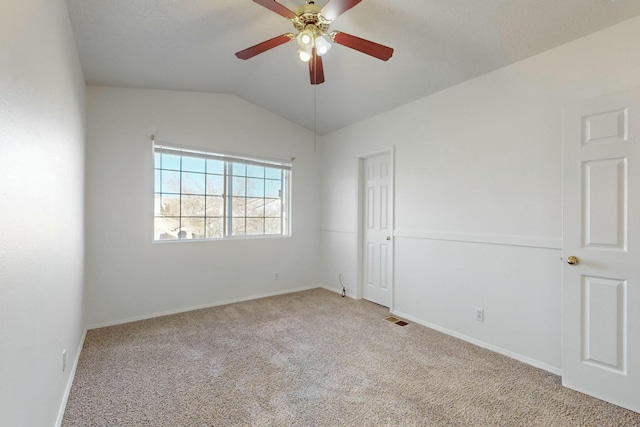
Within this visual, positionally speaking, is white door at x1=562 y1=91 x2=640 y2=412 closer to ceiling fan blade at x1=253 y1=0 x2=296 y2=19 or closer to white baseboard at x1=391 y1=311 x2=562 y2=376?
white baseboard at x1=391 y1=311 x2=562 y2=376

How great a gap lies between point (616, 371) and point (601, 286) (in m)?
0.56

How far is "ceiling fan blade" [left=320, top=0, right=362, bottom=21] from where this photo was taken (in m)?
1.71

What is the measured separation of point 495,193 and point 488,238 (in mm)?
426

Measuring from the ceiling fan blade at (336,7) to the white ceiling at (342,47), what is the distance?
552mm

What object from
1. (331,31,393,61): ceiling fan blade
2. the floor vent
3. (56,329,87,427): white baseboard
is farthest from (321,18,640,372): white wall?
(56,329,87,427): white baseboard

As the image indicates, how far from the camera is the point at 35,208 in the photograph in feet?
4.55

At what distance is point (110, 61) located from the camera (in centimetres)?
273

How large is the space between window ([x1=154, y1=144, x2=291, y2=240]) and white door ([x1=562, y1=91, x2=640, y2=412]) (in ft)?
11.4

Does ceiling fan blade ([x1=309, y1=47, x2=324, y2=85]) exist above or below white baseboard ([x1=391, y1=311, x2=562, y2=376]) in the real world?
above

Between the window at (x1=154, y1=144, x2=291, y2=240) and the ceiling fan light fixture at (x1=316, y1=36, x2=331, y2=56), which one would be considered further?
the window at (x1=154, y1=144, x2=291, y2=240)

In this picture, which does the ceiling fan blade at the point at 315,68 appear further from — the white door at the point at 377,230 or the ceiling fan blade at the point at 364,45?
the white door at the point at 377,230

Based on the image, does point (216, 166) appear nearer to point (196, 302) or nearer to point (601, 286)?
point (196, 302)

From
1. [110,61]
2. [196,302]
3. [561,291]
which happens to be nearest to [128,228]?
[196,302]

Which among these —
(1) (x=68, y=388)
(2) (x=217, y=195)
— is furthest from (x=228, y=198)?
(1) (x=68, y=388)
